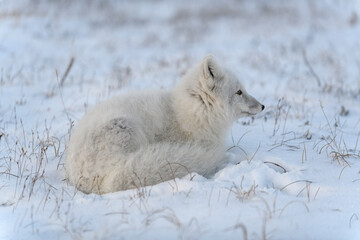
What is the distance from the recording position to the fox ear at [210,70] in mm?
3803

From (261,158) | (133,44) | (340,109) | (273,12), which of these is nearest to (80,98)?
(261,158)

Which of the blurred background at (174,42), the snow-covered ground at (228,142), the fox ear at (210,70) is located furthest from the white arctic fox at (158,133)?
the blurred background at (174,42)

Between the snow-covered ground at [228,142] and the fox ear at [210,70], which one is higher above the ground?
the fox ear at [210,70]

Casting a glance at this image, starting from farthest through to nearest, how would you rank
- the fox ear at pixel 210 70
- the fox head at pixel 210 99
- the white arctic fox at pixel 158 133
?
the fox head at pixel 210 99
the fox ear at pixel 210 70
the white arctic fox at pixel 158 133

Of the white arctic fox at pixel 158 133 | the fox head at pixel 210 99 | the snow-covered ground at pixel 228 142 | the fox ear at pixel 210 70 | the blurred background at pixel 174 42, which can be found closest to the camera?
the snow-covered ground at pixel 228 142

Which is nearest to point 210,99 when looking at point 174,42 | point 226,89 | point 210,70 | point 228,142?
point 226,89

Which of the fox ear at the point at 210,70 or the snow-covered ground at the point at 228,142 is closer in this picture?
the snow-covered ground at the point at 228,142

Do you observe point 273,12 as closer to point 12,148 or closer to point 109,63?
point 109,63

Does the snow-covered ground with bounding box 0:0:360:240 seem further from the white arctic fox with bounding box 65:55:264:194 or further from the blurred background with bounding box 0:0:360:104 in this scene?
the white arctic fox with bounding box 65:55:264:194

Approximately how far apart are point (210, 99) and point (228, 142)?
668 millimetres

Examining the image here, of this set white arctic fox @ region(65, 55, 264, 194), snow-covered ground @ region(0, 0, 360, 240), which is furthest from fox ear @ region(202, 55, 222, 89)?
snow-covered ground @ region(0, 0, 360, 240)

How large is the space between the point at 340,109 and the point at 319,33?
10.1m

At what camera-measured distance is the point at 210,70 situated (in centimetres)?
390

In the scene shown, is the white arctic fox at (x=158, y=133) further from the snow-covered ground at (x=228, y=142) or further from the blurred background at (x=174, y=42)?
the blurred background at (x=174, y=42)
